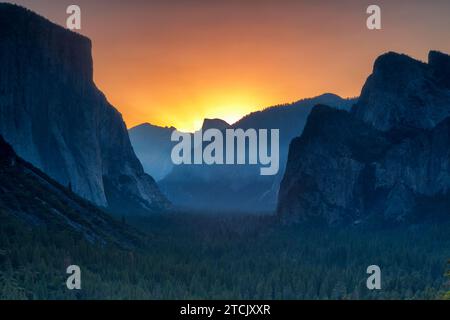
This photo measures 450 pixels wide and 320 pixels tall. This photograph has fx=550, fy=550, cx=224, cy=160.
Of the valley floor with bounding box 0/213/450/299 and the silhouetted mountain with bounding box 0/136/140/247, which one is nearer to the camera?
the valley floor with bounding box 0/213/450/299

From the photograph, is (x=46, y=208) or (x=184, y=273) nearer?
(x=184, y=273)

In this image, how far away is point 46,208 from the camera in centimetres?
15988

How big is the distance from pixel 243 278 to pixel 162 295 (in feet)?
108

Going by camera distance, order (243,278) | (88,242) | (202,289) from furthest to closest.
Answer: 1. (88,242)
2. (243,278)
3. (202,289)

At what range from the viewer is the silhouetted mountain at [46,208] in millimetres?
151000

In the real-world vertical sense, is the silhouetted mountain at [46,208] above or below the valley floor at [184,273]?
above

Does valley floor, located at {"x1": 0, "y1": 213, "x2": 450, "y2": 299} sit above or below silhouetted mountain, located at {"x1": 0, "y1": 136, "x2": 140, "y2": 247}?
below

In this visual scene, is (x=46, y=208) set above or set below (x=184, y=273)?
above

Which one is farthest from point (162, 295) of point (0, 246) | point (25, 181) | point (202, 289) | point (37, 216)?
point (25, 181)

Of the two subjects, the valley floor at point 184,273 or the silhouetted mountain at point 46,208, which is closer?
the valley floor at point 184,273

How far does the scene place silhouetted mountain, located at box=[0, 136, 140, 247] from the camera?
15100 cm
